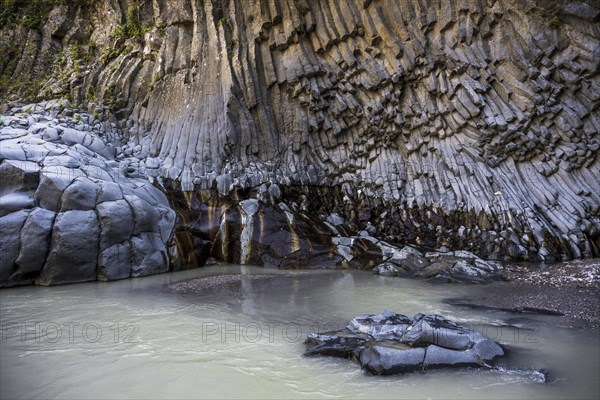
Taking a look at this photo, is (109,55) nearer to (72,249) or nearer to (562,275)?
(72,249)

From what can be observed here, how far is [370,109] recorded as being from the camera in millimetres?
11953

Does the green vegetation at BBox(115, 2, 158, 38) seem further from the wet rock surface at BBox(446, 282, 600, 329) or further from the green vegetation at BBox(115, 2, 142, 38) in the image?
the wet rock surface at BBox(446, 282, 600, 329)

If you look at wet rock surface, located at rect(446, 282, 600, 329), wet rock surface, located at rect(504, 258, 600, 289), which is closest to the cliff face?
wet rock surface, located at rect(504, 258, 600, 289)

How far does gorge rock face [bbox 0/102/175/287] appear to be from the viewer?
747 cm

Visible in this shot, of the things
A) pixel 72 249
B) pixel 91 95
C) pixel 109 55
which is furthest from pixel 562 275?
pixel 109 55

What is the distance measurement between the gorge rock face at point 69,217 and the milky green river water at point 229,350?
3.46ft

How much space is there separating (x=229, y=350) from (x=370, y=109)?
941cm

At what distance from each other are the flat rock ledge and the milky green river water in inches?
4.2

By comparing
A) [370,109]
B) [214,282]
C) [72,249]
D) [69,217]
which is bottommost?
[214,282]

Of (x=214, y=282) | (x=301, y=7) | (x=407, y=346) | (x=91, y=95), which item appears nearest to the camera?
(x=407, y=346)

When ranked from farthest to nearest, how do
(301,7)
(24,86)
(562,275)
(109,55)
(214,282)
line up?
(109,55) < (24,86) < (301,7) < (214,282) < (562,275)

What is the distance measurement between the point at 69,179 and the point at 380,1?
9067 millimetres

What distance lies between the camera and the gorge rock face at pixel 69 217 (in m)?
7.47

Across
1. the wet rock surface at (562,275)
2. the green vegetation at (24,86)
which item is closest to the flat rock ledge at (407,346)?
the wet rock surface at (562,275)
